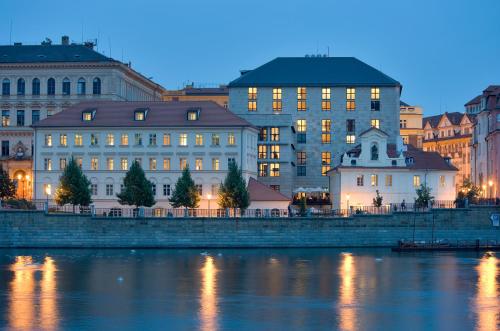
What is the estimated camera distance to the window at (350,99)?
136 metres

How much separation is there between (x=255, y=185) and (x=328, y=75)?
27079 mm

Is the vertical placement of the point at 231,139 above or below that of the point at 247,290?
above

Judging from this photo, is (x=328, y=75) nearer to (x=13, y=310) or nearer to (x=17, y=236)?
(x=17, y=236)

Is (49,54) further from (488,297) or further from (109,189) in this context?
(488,297)

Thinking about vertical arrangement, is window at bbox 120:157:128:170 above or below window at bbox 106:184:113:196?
above

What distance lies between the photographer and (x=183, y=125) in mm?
114625

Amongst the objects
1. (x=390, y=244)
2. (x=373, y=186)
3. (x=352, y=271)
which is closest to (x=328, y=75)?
(x=373, y=186)

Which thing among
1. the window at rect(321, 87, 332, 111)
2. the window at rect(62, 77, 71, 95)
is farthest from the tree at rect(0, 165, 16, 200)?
the window at rect(321, 87, 332, 111)

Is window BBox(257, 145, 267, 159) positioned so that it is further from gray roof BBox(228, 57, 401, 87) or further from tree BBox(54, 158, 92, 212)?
tree BBox(54, 158, 92, 212)

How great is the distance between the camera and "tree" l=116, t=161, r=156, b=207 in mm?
107625

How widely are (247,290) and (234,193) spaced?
35.5 metres

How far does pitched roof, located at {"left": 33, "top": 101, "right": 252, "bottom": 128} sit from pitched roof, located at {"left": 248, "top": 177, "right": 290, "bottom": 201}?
5.91 metres

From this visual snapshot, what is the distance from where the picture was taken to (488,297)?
68062 mm

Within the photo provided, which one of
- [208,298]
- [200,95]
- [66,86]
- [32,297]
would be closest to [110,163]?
[66,86]
